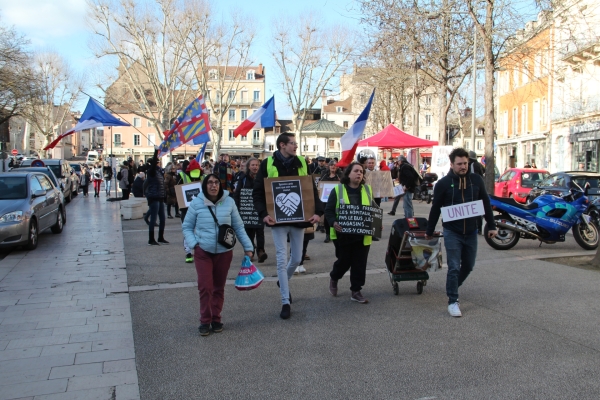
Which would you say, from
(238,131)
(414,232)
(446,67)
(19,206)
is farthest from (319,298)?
(446,67)

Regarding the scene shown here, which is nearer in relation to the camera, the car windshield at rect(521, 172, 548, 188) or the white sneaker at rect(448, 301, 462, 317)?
the white sneaker at rect(448, 301, 462, 317)

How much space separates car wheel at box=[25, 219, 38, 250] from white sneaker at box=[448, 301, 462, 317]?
8348mm

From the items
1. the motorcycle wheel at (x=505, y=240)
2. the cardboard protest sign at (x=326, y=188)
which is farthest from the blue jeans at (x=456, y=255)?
the cardboard protest sign at (x=326, y=188)

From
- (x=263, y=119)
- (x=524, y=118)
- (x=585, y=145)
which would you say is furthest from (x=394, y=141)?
(x=524, y=118)

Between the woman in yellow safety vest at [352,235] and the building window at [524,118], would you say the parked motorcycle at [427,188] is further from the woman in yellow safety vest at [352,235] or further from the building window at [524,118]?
the building window at [524,118]

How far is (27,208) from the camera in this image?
35.4 ft

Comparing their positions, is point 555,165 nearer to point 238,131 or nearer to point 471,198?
point 238,131

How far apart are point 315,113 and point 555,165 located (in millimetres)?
66216

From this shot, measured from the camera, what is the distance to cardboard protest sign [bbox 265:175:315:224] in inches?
232

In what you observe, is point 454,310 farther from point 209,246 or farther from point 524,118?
point 524,118

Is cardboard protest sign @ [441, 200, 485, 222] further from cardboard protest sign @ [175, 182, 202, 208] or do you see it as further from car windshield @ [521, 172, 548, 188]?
car windshield @ [521, 172, 548, 188]

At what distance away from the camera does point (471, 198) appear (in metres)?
5.89

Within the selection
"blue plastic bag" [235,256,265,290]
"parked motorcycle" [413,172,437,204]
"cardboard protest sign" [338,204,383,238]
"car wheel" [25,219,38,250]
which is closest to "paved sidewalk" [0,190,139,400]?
"car wheel" [25,219,38,250]

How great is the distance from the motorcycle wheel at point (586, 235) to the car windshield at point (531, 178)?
10.3 meters
